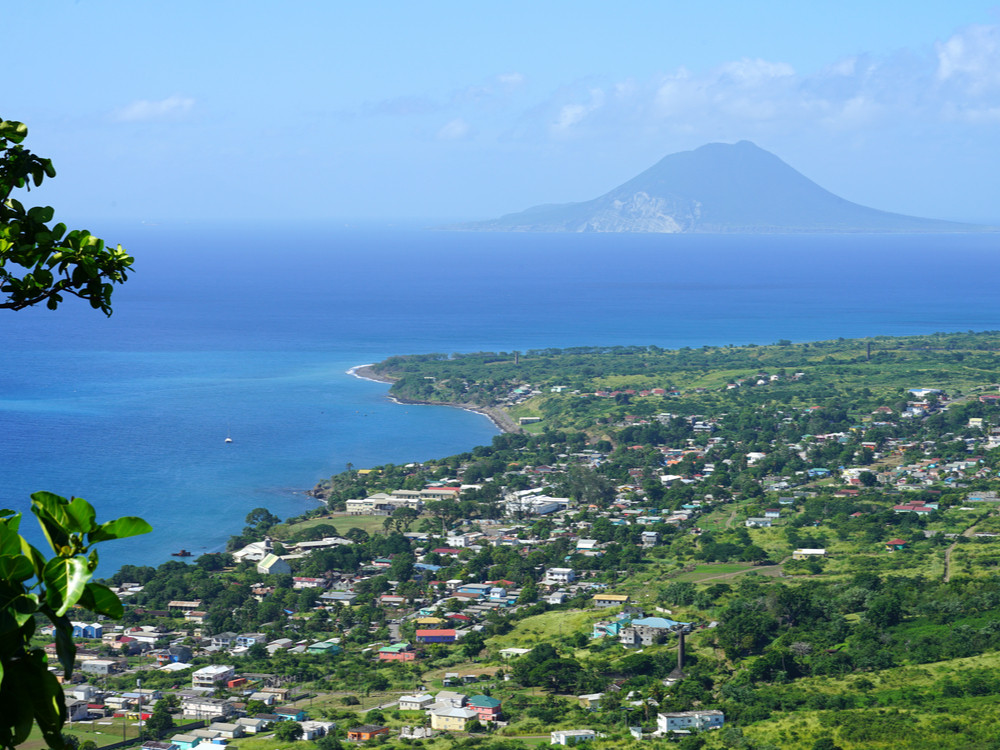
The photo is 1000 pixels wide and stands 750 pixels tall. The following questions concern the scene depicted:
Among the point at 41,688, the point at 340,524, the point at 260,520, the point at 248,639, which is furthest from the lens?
the point at 340,524

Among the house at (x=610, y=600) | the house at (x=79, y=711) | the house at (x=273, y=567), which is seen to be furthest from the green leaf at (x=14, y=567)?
the house at (x=273, y=567)

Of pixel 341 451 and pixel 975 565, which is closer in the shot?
pixel 975 565

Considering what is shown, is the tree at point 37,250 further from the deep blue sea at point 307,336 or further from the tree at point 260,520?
the tree at point 260,520

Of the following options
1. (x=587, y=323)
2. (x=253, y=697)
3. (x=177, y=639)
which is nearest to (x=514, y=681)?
(x=253, y=697)

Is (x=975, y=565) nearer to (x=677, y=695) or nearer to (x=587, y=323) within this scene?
(x=677, y=695)

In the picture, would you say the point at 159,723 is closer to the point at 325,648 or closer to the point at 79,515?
the point at 325,648

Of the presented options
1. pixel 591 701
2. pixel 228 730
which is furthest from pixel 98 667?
pixel 591 701

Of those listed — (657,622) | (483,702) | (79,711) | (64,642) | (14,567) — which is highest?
(14,567)
